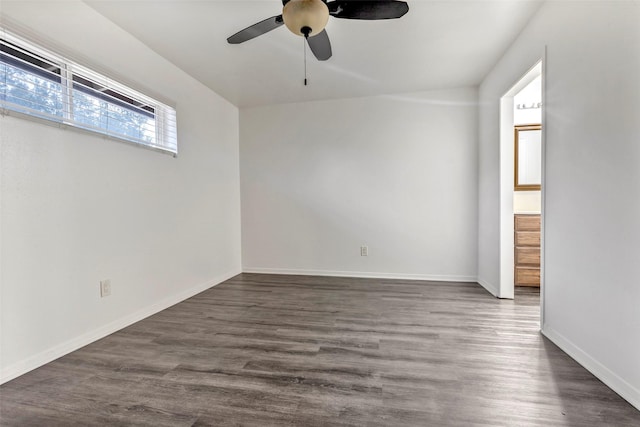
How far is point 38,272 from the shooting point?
1.81 m

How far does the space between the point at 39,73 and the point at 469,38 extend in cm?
314

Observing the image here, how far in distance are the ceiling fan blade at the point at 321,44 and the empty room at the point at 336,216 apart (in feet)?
0.18

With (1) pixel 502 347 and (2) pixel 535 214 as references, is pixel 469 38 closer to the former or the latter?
(2) pixel 535 214

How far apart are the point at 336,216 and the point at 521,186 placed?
7.92ft

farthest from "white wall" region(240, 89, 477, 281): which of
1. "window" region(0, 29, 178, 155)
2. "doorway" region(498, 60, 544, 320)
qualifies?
"window" region(0, 29, 178, 155)

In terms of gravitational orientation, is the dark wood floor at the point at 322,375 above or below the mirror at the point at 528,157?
below

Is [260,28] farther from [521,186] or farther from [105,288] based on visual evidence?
[521,186]

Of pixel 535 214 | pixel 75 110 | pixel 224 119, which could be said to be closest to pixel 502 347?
pixel 535 214

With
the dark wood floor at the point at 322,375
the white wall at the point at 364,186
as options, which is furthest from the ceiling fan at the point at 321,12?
the white wall at the point at 364,186

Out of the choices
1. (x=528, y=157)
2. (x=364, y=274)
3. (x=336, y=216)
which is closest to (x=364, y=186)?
(x=336, y=216)

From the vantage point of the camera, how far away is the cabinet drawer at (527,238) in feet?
10.9

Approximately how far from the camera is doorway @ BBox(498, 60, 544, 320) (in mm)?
2904

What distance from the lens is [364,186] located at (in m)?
3.94

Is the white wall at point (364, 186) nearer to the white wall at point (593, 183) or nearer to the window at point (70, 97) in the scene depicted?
the white wall at point (593, 183)
